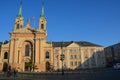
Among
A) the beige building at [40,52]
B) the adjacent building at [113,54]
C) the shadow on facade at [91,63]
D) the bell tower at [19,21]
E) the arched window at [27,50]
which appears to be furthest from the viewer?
the adjacent building at [113,54]

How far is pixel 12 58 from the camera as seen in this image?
7850cm

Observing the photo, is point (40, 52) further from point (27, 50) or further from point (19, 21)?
point (19, 21)

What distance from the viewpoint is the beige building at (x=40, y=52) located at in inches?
3111

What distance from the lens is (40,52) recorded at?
79438 mm

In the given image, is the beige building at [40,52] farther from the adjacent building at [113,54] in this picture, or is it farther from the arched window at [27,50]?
the adjacent building at [113,54]

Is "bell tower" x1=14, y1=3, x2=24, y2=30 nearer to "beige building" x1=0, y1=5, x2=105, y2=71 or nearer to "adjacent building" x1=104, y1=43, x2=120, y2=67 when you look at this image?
"beige building" x1=0, y1=5, x2=105, y2=71

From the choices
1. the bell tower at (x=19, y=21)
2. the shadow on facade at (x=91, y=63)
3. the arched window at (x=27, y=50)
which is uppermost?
the bell tower at (x=19, y=21)

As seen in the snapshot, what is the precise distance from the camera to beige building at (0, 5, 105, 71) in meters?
79.0

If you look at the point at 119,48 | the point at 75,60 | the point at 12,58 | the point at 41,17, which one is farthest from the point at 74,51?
the point at 119,48

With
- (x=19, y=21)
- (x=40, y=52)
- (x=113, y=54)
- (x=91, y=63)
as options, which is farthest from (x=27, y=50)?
(x=113, y=54)

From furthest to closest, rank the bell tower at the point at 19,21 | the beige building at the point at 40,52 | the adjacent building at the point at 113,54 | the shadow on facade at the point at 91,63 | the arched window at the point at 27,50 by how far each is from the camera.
A: the adjacent building at the point at 113,54 < the bell tower at the point at 19,21 < the shadow on facade at the point at 91,63 < the arched window at the point at 27,50 < the beige building at the point at 40,52

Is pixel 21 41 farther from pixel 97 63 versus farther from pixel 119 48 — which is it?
pixel 119 48

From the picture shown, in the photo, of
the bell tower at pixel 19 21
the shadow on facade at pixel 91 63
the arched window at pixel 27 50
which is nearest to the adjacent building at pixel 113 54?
the shadow on facade at pixel 91 63

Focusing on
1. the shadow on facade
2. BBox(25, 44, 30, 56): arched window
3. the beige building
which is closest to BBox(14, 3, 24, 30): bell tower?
the beige building
